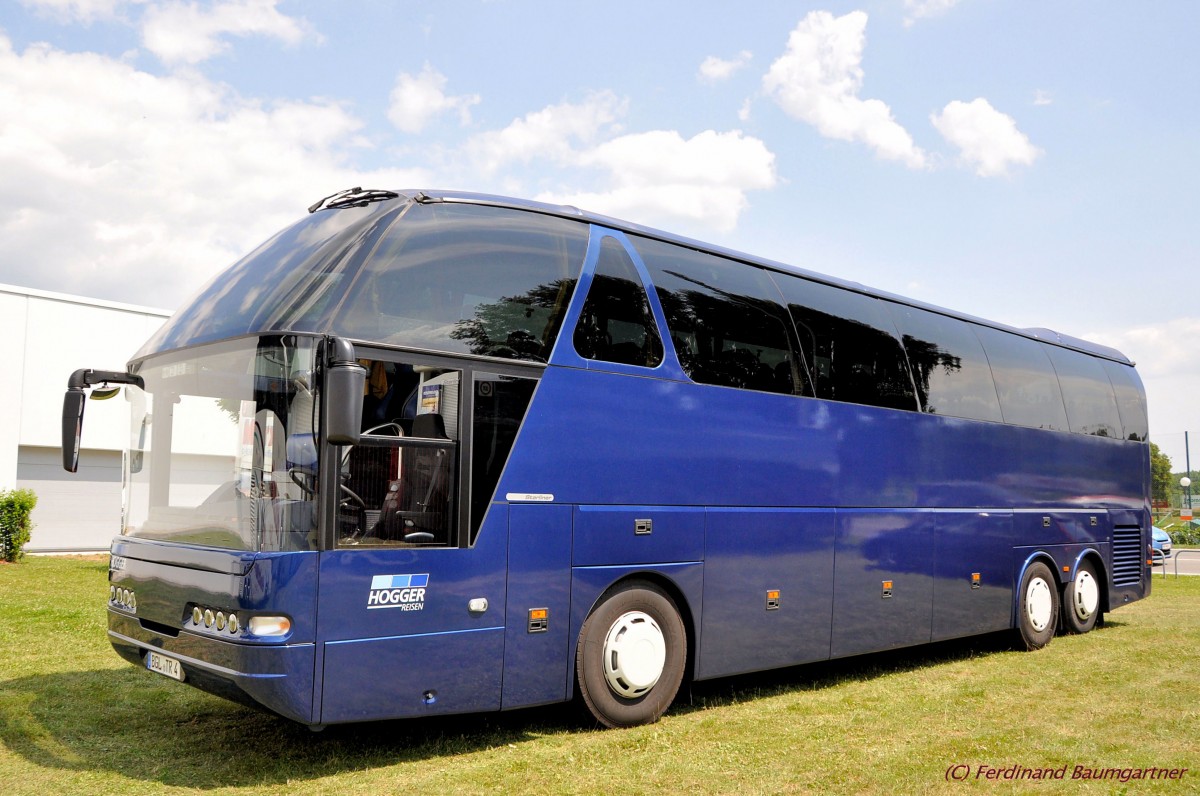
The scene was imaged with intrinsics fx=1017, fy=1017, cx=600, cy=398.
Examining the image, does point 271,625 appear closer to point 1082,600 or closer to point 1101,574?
point 1082,600

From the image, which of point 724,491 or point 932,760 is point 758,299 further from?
point 932,760

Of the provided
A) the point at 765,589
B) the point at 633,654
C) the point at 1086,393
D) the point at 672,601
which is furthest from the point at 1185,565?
the point at 633,654

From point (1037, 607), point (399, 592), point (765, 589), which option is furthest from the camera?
point (1037, 607)

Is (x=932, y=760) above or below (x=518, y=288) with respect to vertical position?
below

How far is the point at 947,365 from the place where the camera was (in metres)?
11.1

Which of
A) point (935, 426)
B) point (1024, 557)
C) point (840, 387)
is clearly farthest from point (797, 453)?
point (1024, 557)

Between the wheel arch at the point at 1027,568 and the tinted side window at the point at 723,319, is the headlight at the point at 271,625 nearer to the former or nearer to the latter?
A: the tinted side window at the point at 723,319

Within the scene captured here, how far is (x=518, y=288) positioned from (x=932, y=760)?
13.5 ft

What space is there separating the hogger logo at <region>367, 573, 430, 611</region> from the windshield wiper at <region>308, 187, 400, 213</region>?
8.33 feet

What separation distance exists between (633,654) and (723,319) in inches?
110

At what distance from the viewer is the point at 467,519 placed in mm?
6375

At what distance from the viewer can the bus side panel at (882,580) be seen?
30.6 feet

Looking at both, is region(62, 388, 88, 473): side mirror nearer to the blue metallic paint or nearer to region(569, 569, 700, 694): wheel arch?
the blue metallic paint

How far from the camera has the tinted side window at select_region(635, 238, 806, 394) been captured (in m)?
7.96
